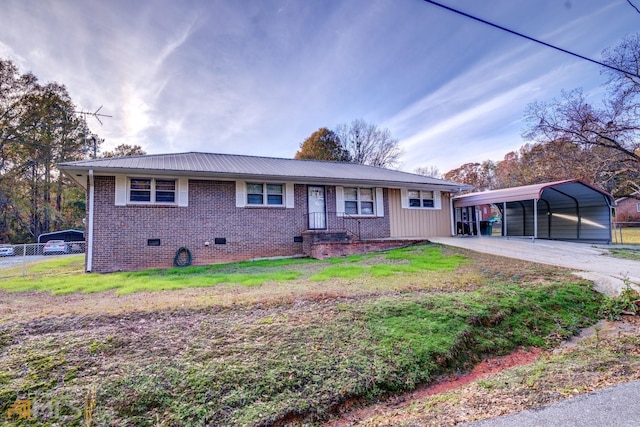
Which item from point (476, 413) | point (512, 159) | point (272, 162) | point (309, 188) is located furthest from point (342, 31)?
point (512, 159)

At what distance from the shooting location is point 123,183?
945 cm

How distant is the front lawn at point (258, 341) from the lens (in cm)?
245

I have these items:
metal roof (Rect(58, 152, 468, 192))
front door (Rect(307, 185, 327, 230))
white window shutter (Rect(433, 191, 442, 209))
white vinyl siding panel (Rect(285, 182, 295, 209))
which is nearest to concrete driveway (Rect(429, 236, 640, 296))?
white window shutter (Rect(433, 191, 442, 209))

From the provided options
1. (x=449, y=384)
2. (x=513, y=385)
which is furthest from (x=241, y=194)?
(x=513, y=385)

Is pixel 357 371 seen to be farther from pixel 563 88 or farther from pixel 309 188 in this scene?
pixel 563 88

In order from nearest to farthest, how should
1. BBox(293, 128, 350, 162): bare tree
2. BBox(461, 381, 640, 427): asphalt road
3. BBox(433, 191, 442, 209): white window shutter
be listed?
1. BBox(461, 381, 640, 427): asphalt road
2. BBox(433, 191, 442, 209): white window shutter
3. BBox(293, 128, 350, 162): bare tree

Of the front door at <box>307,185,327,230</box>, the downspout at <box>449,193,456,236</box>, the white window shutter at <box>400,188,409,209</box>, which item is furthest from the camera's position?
the downspout at <box>449,193,456,236</box>

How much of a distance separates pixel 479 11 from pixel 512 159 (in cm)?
3856

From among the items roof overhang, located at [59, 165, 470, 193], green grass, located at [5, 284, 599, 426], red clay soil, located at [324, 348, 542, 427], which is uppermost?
roof overhang, located at [59, 165, 470, 193]

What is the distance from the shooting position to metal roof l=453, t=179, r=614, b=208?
11539mm

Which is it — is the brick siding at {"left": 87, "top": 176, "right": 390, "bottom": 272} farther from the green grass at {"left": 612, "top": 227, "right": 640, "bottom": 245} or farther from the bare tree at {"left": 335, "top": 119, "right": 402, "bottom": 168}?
the bare tree at {"left": 335, "top": 119, "right": 402, "bottom": 168}

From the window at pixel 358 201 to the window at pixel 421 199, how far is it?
1953mm

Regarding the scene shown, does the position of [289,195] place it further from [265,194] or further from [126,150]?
[126,150]

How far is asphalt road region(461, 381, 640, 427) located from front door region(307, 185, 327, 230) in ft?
31.6
